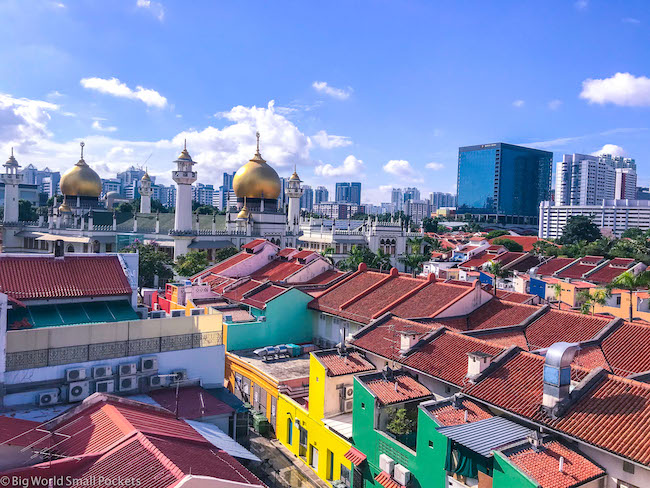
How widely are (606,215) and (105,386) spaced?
14965 cm

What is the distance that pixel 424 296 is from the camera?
24.1 metres

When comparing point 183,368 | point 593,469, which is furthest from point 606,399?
point 183,368

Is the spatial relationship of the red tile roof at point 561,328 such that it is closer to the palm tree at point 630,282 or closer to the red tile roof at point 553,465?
the red tile roof at point 553,465

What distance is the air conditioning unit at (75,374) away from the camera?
50.1 ft

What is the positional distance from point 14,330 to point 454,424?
42.6ft

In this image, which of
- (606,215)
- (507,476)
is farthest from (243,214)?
(606,215)

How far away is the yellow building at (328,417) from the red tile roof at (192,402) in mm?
3158

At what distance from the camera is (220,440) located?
13.6 metres

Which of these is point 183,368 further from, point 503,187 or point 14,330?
point 503,187

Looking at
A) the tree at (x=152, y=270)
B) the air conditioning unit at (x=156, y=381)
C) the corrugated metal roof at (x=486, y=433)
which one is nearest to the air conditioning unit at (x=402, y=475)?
Result: the corrugated metal roof at (x=486, y=433)

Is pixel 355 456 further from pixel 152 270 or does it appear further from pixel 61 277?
pixel 152 270

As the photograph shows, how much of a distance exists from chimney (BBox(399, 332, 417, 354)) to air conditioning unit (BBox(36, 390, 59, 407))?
10.8 m

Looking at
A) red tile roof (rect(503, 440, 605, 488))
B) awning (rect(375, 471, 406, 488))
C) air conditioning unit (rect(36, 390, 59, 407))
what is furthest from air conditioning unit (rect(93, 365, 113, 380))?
red tile roof (rect(503, 440, 605, 488))

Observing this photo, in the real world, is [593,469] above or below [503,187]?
below
